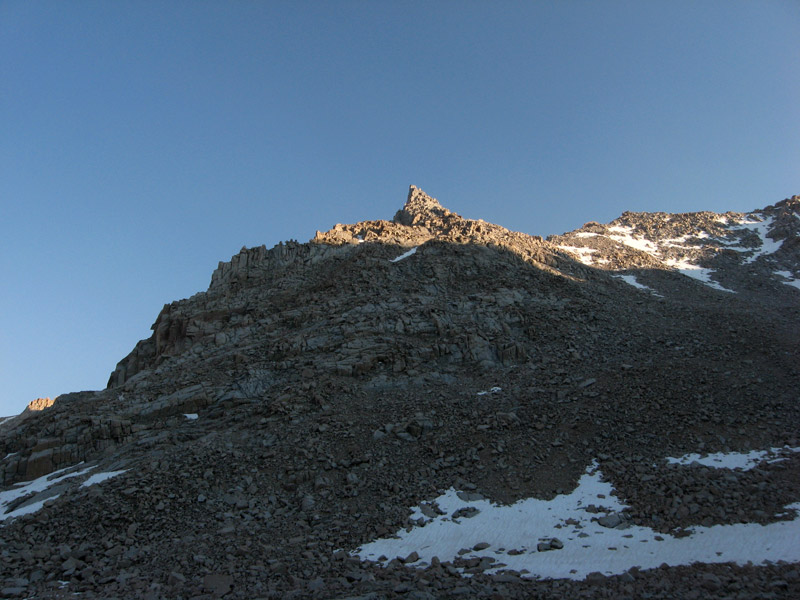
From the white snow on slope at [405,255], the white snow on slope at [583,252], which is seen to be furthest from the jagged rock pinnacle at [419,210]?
the white snow on slope at [583,252]

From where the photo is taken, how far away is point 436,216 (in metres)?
56.5

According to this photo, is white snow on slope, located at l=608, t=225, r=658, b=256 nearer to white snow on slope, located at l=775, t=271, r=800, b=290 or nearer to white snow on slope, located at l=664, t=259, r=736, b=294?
white snow on slope, located at l=664, t=259, r=736, b=294

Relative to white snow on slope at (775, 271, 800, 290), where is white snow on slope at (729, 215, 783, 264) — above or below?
above

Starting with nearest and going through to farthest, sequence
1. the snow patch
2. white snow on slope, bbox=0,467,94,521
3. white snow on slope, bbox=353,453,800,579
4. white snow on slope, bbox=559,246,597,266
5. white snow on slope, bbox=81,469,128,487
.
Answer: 1. white snow on slope, bbox=353,453,800,579
2. white snow on slope, bbox=0,467,94,521
3. white snow on slope, bbox=81,469,128,487
4. the snow patch
5. white snow on slope, bbox=559,246,597,266

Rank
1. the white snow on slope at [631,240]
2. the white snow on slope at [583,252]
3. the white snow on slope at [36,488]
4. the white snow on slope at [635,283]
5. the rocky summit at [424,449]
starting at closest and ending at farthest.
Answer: the rocky summit at [424,449] < the white snow on slope at [36,488] < the white snow on slope at [635,283] < the white snow on slope at [583,252] < the white snow on slope at [631,240]

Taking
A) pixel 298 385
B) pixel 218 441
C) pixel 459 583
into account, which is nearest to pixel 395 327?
pixel 298 385

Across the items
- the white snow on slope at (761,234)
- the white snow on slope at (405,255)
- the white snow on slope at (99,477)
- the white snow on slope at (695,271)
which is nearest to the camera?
the white snow on slope at (99,477)

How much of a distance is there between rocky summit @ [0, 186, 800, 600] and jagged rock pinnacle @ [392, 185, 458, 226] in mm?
17802

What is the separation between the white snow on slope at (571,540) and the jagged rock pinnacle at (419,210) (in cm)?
4206

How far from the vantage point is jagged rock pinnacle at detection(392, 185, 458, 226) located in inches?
2242

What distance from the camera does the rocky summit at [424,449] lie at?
44.4 ft

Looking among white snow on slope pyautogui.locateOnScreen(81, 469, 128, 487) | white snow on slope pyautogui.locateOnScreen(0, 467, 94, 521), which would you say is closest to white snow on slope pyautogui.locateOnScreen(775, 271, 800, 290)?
white snow on slope pyautogui.locateOnScreen(81, 469, 128, 487)

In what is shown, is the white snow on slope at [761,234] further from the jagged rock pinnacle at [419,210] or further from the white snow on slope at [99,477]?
the white snow on slope at [99,477]

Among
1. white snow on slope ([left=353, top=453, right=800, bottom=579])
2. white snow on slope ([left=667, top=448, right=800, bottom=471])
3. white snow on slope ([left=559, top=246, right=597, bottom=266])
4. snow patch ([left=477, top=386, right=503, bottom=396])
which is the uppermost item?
white snow on slope ([left=559, top=246, right=597, bottom=266])
